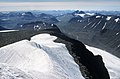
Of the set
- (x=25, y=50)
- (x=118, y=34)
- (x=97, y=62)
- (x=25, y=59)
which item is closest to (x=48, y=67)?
(x=25, y=59)

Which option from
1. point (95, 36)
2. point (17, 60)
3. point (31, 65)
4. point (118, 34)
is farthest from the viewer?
point (95, 36)

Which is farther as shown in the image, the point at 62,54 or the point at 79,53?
the point at 79,53

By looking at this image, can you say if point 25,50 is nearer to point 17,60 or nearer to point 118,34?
point 17,60

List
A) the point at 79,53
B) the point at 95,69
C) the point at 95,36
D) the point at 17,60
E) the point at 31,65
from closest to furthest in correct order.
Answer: the point at 31,65
the point at 17,60
the point at 95,69
the point at 79,53
the point at 95,36

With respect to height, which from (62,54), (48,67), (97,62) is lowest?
(97,62)

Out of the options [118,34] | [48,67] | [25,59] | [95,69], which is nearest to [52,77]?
[48,67]

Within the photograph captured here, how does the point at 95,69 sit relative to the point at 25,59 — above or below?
below

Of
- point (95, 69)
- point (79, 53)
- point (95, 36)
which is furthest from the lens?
point (95, 36)

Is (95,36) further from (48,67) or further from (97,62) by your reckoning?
(48,67)

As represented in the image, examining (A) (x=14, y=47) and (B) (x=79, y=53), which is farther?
(B) (x=79, y=53)
